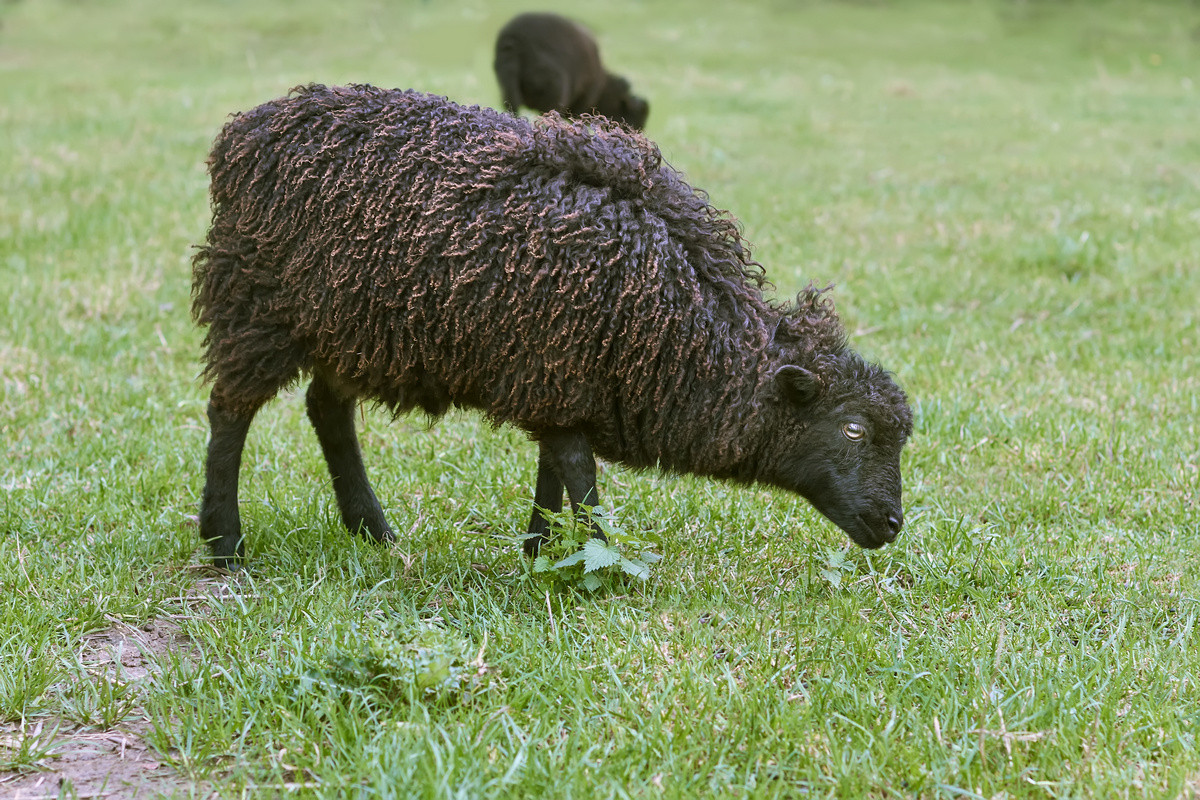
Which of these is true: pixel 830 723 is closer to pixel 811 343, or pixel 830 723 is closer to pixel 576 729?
pixel 576 729

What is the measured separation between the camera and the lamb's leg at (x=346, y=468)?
465cm

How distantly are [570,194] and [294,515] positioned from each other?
1.74 metres

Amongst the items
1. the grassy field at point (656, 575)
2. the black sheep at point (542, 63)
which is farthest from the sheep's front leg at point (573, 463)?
the black sheep at point (542, 63)

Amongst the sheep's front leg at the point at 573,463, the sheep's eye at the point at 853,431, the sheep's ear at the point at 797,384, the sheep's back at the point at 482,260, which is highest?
the sheep's back at the point at 482,260

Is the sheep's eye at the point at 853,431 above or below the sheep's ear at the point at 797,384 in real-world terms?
below

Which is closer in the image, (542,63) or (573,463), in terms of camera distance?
(573,463)

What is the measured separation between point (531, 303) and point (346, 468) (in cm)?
119

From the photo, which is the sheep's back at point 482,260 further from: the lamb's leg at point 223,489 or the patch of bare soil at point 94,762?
the patch of bare soil at point 94,762

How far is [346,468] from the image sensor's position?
4.66 m

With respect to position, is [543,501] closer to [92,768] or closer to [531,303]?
[531,303]

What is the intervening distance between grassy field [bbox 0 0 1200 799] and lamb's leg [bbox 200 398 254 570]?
102 mm

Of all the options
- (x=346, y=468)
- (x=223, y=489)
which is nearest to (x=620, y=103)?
(x=346, y=468)

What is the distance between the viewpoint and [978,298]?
8023mm

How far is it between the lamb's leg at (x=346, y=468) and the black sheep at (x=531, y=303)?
323 millimetres
